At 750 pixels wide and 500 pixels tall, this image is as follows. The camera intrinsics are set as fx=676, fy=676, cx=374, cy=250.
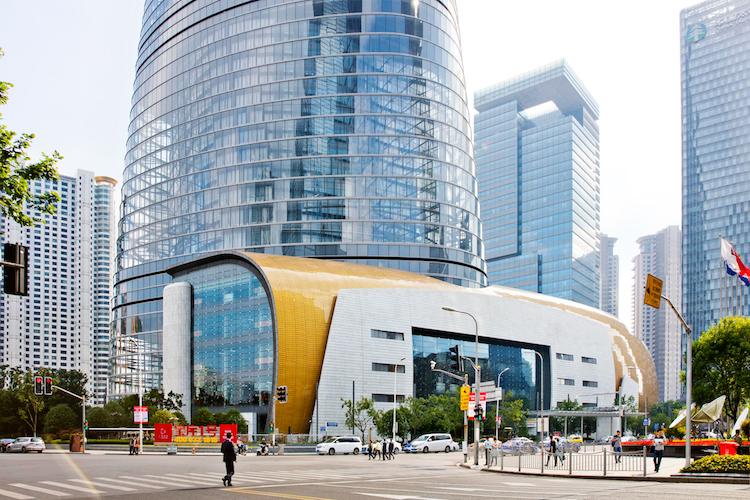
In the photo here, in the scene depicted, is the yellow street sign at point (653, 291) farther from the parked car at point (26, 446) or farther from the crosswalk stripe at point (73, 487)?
the parked car at point (26, 446)

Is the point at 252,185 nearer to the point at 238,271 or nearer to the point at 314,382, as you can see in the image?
the point at 238,271

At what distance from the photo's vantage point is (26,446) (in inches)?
2648

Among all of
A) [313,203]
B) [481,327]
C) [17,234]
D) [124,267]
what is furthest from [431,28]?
[17,234]

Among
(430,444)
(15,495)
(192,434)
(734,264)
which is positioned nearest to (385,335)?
(430,444)

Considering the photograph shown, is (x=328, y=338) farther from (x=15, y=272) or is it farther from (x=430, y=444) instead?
(x=15, y=272)

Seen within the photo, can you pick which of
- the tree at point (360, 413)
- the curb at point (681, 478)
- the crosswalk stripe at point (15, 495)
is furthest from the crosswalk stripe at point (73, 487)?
the tree at point (360, 413)

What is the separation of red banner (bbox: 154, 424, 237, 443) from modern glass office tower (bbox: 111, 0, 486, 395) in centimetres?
4123

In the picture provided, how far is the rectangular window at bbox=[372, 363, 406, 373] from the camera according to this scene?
83.5 m

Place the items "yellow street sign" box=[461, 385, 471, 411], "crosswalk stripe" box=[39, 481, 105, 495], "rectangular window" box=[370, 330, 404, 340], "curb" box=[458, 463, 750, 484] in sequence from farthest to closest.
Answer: "rectangular window" box=[370, 330, 404, 340] < "yellow street sign" box=[461, 385, 471, 411] < "curb" box=[458, 463, 750, 484] < "crosswalk stripe" box=[39, 481, 105, 495]

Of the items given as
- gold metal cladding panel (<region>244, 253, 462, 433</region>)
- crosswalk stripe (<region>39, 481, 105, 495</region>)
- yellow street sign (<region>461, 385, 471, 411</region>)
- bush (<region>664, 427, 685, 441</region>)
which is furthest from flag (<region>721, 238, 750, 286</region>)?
gold metal cladding panel (<region>244, 253, 462, 433</region>)

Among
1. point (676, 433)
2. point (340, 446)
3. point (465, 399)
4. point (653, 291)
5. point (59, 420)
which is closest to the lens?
point (653, 291)

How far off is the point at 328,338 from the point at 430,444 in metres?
19.1

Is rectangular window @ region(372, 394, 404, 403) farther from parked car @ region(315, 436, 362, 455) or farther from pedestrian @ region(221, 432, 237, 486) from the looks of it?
pedestrian @ region(221, 432, 237, 486)

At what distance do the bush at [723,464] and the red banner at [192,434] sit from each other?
163 feet
